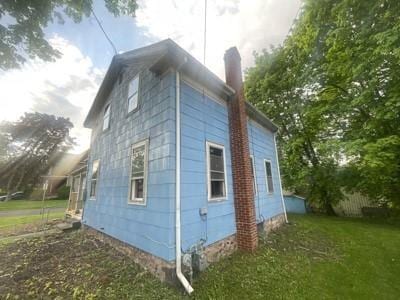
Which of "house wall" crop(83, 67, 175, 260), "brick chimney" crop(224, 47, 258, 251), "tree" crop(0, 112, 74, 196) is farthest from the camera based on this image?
"tree" crop(0, 112, 74, 196)

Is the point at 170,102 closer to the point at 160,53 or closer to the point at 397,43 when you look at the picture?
the point at 160,53

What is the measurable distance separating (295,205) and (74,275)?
15348 mm

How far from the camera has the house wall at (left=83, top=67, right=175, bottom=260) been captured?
4.25 m

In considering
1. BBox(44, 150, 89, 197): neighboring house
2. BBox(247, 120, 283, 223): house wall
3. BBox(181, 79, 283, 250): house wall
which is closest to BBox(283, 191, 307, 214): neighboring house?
BBox(247, 120, 283, 223): house wall

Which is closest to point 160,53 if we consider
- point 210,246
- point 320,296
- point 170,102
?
point 170,102

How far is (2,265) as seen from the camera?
5.30 meters

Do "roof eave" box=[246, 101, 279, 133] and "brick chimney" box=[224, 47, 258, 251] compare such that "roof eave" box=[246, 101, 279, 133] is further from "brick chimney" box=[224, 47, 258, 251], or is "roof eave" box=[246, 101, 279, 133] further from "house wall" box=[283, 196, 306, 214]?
"house wall" box=[283, 196, 306, 214]

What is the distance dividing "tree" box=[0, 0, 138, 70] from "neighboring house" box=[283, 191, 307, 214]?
626 inches

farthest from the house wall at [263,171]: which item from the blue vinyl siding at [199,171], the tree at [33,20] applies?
the tree at [33,20]

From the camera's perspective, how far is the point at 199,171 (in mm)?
5035

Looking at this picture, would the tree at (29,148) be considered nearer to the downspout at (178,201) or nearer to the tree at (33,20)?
the tree at (33,20)

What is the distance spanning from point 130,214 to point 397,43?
32.9ft

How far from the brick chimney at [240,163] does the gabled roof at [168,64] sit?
60 cm

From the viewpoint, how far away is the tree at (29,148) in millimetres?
28891
